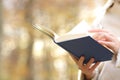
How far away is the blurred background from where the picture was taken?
819 cm

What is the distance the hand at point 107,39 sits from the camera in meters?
1.86

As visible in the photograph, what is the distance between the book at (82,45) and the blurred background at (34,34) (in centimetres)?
572

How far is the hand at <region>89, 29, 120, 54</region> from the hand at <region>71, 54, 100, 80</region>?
0.28ft

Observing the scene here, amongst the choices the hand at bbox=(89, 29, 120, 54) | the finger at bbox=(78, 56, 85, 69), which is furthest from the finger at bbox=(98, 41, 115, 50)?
the finger at bbox=(78, 56, 85, 69)

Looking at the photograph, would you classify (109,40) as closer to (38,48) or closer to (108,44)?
(108,44)

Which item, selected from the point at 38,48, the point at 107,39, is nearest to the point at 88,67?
the point at 107,39

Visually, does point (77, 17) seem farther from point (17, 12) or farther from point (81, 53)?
point (81, 53)

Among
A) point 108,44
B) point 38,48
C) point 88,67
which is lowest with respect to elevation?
point 38,48

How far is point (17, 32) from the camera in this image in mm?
8781

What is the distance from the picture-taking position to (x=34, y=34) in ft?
28.1

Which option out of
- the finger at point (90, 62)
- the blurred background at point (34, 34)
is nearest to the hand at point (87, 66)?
the finger at point (90, 62)

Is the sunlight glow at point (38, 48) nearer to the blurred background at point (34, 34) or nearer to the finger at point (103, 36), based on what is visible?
the blurred background at point (34, 34)

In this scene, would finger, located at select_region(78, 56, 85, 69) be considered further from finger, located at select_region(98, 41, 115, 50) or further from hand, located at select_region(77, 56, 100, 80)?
finger, located at select_region(98, 41, 115, 50)

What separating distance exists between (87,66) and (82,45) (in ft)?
0.46
